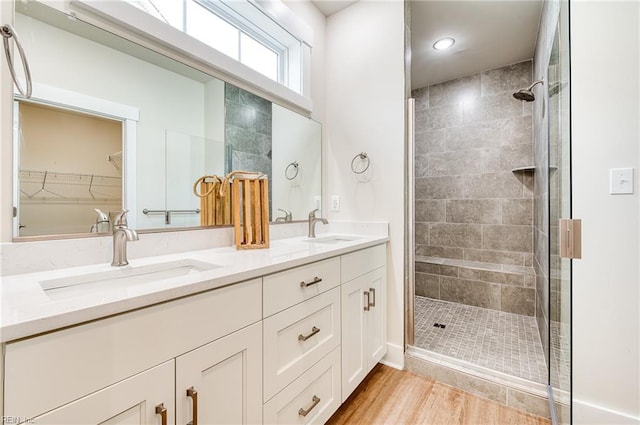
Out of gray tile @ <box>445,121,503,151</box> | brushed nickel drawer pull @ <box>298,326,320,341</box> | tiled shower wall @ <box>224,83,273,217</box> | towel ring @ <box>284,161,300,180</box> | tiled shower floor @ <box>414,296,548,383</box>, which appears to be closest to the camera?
brushed nickel drawer pull @ <box>298,326,320,341</box>

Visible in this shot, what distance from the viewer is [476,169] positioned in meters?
3.06

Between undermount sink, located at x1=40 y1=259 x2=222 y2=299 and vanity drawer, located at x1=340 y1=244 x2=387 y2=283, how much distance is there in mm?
654

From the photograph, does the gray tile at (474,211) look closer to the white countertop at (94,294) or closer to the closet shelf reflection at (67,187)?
the white countertop at (94,294)

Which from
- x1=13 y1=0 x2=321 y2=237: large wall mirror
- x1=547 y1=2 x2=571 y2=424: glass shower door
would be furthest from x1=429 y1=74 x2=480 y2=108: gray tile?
x1=13 y1=0 x2=321 y2=237: large wall mirror

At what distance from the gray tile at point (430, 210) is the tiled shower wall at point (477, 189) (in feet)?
0.04

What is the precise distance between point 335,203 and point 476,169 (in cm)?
190

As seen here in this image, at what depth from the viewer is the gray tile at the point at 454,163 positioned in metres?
3.07

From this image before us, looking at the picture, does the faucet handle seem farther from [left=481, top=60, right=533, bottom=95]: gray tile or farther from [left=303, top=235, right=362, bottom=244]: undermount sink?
[left=481, top=60, right=533, bottom=95]: gray tile

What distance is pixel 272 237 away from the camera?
5.87 ft

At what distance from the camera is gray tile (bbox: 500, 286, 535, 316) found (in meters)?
2.52

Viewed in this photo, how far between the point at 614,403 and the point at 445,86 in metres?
3.10

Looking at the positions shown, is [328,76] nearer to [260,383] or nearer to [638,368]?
[260,383]

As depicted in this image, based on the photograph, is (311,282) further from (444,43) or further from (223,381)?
(444,43)

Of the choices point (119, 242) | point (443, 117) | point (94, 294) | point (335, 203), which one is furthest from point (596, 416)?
point (443, 117)
